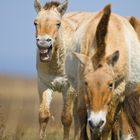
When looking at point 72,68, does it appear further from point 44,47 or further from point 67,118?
point 67,118

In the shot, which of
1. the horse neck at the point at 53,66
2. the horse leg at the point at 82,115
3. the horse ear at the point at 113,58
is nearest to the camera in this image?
the horse ear at the point at 113,58

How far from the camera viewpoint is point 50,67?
12.4 meters

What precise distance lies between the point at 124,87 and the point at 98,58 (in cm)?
69

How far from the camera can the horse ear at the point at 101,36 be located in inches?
340

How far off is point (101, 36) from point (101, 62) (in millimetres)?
366

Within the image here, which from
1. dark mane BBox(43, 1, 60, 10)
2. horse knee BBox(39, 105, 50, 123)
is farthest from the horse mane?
dark mane BBox(43, 1, 60, 10)

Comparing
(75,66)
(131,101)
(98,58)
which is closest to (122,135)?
(131,101)

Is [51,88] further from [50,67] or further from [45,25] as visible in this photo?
[45,25]

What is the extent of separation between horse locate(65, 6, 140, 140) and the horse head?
4.76ft

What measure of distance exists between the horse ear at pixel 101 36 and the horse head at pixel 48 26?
258 centimetres

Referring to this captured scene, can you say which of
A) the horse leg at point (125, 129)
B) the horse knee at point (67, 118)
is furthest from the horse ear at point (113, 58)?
the horse knee at point (67, 118)

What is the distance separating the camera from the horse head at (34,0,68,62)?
11.4m

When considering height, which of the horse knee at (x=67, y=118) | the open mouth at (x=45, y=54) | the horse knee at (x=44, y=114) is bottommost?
the horse knee at (x=67, y=118)

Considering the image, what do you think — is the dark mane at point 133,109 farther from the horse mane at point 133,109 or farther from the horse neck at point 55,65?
the horse neck at point 55,65
